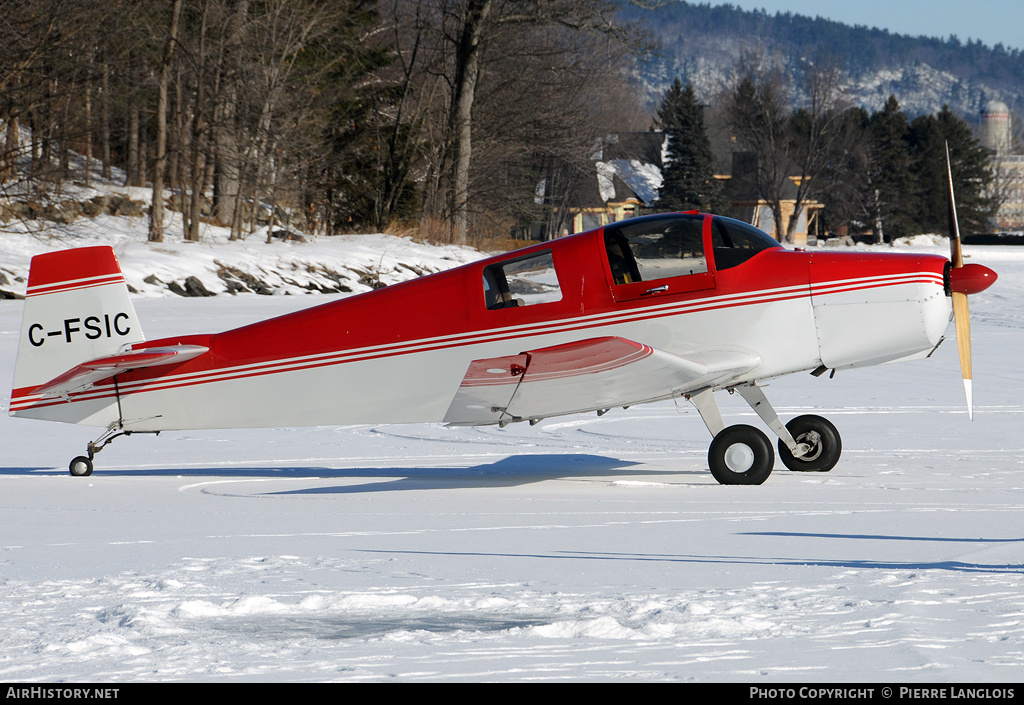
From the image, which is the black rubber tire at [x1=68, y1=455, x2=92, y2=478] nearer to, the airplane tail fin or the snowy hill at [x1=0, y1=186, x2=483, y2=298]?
the airplane tail fin

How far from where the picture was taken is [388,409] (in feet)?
23.5

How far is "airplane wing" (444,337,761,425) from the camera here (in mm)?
6379

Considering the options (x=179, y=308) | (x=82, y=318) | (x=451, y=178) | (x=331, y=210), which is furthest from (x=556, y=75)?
(x=82, y=318)

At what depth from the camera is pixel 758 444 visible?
6.82m

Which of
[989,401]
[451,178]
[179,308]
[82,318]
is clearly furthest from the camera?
[451,178]

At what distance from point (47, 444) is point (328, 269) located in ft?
50.9

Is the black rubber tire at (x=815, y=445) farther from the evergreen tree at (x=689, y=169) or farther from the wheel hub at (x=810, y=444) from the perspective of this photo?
the evergreen tree at (x=689, y=169)

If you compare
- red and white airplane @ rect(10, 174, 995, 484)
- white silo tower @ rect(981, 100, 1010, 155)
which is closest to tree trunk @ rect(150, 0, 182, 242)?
red and white airplane @ rect(10, 174, 995, 484)

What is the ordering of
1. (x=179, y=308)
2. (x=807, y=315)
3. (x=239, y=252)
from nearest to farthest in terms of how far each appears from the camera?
(x=807, y=315) < (x=179, y=308) < (x=239, y=252)

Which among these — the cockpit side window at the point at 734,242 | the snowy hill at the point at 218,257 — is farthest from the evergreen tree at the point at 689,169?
the cockpit side window at the point at 734,242

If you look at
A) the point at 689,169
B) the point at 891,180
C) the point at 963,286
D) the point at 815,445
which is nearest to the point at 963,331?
the point at 963,286

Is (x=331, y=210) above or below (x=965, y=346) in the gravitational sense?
above

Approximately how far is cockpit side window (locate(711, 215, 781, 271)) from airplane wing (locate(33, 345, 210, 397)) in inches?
150

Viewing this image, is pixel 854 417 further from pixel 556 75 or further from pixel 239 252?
pixel 556 75
